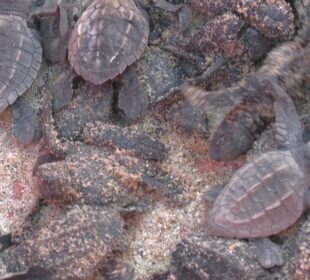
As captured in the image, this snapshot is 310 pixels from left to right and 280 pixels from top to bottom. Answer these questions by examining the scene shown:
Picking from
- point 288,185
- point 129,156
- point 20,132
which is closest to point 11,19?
point 20,132

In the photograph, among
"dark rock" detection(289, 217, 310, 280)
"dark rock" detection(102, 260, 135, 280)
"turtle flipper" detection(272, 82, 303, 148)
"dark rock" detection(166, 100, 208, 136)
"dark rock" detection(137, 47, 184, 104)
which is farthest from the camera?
"dark rock" detection(137, 47, 184, 104)

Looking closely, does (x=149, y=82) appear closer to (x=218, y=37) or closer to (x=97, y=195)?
(x=218, y=37)

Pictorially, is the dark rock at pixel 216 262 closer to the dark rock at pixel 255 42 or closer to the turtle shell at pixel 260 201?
the turtle shell at pixel 260 201

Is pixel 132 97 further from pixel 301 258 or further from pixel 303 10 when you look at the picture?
pixel 301 258

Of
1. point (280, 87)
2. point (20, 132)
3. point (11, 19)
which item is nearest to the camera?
point (280, 87)

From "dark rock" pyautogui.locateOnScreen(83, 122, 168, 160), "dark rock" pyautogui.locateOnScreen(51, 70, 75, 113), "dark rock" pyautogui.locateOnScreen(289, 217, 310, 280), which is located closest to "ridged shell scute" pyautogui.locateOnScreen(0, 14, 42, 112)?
"dark rock" pyautogui.locateOnScreen(51, 70, 75, 113)

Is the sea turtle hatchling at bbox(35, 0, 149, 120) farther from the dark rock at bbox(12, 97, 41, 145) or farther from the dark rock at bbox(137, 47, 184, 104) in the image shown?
the dark rock at bbox(12, 97, 41, 145)

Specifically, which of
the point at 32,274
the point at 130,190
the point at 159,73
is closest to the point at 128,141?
the point at 130,190

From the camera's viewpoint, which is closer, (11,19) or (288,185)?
(288,185)
